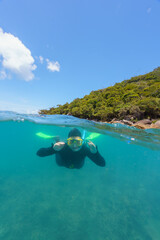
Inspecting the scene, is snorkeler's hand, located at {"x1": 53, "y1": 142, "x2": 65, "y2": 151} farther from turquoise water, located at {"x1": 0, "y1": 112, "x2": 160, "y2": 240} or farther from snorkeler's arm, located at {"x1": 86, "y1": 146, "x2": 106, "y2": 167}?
turquoise water, located at {"x1": 0, "y1": 112, "x2": 160, "y2": 240}

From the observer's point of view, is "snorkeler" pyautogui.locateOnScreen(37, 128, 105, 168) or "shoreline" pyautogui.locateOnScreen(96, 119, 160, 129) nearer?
"snorkeler" pyautogui.locateOnScreen(37, 128, 105, 168)

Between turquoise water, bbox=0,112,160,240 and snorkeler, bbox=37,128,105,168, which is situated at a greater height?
snorkeler, bbox=37,128,105,168

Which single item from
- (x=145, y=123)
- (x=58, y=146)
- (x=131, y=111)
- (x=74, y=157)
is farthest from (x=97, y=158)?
(x=131, y=111)

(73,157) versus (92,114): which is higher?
(92,114)

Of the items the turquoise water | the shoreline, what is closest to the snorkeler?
the turquoise water

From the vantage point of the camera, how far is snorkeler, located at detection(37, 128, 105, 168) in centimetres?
579

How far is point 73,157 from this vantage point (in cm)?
626

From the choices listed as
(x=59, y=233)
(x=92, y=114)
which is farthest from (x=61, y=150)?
(x=92, y=114)

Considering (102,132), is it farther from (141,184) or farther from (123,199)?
(123,199)

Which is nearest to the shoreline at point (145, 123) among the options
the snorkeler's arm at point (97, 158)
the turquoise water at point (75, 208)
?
the turquoise water at point (75, 208)

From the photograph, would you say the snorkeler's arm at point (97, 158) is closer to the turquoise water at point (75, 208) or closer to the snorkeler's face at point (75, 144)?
the snorkeler's face at point (75, 144)

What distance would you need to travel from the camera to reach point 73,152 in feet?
20.7

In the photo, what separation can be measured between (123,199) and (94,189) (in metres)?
1.52

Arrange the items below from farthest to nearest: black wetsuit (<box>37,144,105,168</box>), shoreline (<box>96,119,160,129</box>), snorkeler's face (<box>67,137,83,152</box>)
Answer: shoreline (<box>96,119,160,129</box>), black wetsuit (<box>37,144,105,168</box>), snorkeler's face (<box>67,137,83,152</box>)
